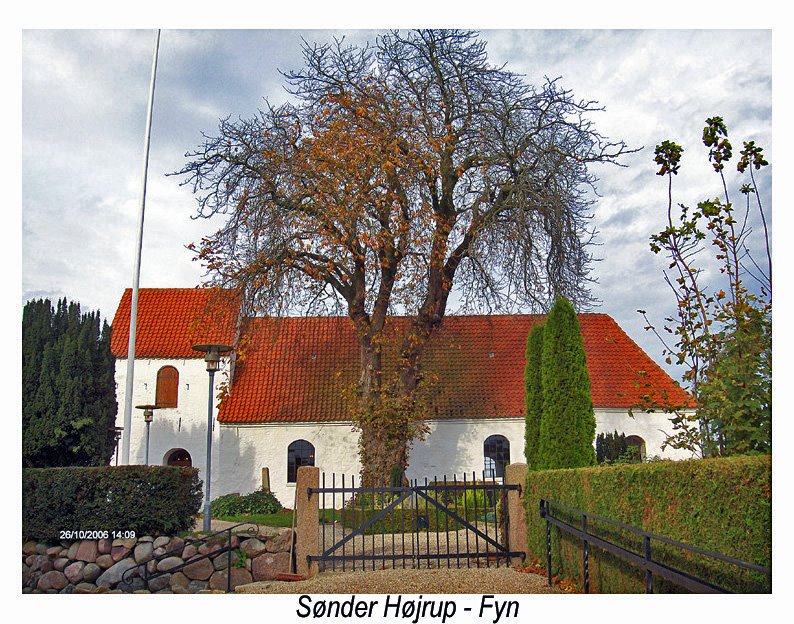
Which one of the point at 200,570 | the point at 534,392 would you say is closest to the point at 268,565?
the point at 200,570

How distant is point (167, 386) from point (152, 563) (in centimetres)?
1190

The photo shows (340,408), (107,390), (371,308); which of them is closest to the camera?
(107,390)

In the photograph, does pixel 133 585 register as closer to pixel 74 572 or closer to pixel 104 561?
pixel 104 561

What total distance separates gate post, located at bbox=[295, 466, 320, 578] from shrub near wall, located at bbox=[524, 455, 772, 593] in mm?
3441

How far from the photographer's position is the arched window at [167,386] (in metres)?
21.2

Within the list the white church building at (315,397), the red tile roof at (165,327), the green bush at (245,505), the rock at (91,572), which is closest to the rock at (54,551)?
the rock at (91,572)

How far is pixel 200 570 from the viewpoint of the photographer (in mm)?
10398

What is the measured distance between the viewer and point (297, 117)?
14.1 meters

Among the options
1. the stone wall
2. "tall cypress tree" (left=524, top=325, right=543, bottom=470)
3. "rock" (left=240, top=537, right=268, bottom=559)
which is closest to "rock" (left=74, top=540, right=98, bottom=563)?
the stone wall

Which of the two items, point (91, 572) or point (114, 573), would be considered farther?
point (114, 573)

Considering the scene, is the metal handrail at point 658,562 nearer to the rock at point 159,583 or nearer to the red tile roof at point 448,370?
Result: the rock at point 159,583

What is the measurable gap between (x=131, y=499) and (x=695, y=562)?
7475mm

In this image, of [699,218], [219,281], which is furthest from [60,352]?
[699,218]

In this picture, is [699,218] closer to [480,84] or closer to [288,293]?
[480,84]
